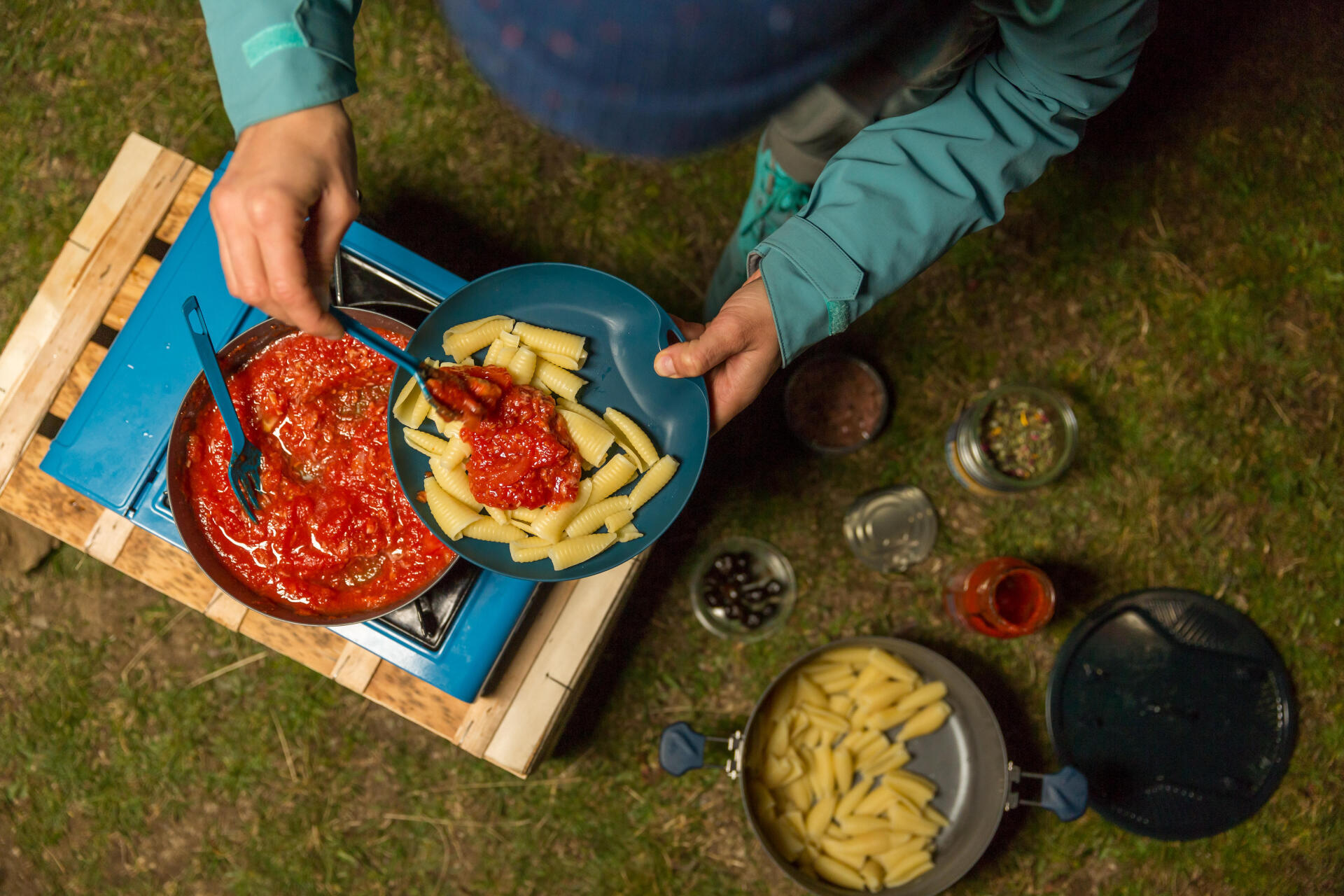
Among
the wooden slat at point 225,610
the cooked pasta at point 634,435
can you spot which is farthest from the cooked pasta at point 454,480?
the wooden slat at point 225,610

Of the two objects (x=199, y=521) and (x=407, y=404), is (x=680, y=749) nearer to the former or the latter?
(x=407, y=404)

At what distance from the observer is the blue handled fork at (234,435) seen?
1.64m

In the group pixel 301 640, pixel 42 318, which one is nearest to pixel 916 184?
pixel 301 640

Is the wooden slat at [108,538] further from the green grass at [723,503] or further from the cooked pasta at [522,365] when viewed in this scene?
the cooked pasta at [522,365]

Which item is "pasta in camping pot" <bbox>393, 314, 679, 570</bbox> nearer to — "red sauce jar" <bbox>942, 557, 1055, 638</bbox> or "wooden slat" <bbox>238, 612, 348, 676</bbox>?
"wooden slat" <bbox>238, 612, 348, 676</bbox>

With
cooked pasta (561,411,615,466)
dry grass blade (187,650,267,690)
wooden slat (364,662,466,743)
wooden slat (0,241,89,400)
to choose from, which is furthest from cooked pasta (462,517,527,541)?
dry grass blade (187,650,267,690)

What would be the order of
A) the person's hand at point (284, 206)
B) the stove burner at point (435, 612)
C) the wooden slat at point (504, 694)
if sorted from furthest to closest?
the wooden slat at point (504, 694)
the stove burner at point (435, 612)
the person's hand at point (284, 206)

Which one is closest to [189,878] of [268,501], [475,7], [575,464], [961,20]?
[268,501]

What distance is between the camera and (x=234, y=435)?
5.58 feet

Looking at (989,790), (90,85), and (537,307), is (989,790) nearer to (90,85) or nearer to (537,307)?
(537,307)

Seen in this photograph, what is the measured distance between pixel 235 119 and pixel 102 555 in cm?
133

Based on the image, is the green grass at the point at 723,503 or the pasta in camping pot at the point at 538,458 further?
the green grass at the point at 723,503

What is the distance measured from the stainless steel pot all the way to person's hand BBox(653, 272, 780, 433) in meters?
0.65

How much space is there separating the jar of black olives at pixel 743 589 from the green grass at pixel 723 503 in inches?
3.3
